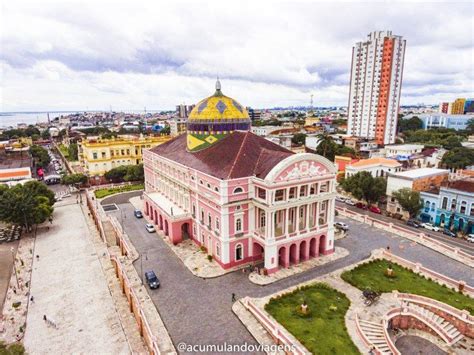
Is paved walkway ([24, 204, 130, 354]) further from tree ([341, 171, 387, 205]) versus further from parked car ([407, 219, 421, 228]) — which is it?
parked car ([407, 219, 421, 228])

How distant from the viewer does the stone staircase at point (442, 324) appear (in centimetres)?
2586

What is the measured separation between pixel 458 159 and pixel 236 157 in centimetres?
5979

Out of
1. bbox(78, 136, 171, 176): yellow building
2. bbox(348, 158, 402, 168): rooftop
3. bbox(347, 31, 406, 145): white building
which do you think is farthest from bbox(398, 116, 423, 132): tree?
bbox(78, 136, 171, 176): yellow building

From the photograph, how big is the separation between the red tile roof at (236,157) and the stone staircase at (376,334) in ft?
53.7

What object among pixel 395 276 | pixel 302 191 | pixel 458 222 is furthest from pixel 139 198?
pixel 458 222

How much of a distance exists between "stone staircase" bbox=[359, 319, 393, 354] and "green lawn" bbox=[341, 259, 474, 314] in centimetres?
A: 512

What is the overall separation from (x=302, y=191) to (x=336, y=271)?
9.41 metres

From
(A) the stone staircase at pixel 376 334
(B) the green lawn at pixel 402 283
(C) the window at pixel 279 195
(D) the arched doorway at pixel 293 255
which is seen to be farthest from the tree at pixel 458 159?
(A) the stone staircase at pixel 376 334

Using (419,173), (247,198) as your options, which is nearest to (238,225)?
(247,198)

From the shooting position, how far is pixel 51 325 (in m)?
27.5

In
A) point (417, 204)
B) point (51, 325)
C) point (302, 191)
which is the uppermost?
point (302, 191)

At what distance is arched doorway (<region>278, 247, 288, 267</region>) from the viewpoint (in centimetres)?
3452

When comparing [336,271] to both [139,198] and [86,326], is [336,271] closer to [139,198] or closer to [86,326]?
[86,326]

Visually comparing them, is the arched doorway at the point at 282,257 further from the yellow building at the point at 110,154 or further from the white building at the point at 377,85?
the white building at the point at 377,85
